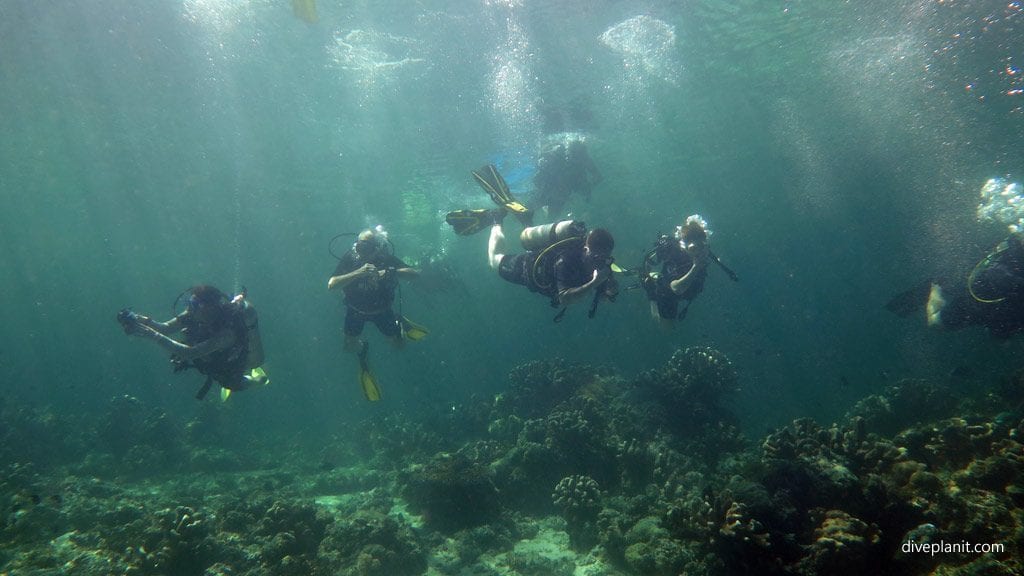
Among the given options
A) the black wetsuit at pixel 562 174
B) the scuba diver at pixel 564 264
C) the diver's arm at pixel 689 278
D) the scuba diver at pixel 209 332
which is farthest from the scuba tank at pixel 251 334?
the black wetsuit at pixel 562 174

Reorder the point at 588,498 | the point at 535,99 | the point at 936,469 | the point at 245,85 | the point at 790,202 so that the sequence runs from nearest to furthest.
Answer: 1. the point at 936,469
2. the point at 588,498
3. the point at 245,85
4. the point at 535,99
5. the point at 790,202

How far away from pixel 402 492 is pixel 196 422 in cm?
1396

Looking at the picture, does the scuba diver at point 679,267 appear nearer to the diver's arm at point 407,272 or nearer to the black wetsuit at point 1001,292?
the black wetsuit at point 1001,292

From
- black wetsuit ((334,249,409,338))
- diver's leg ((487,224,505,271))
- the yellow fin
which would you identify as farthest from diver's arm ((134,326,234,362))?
diver's leg ((487,224,505,271))

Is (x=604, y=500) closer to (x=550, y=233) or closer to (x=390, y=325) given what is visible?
(x=550, y=233)

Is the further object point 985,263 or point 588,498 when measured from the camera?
point 985,263

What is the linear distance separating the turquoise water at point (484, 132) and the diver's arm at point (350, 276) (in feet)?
27.8

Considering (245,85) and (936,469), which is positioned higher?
(245,85)

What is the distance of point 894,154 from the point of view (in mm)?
37062

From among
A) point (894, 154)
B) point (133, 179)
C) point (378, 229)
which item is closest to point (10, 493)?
point (378, 229)

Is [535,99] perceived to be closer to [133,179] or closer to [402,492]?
[402,492]

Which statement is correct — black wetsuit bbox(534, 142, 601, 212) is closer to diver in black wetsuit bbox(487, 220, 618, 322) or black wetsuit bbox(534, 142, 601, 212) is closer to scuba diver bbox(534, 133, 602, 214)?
scuba diver bbox(534, 133, 602, 214)

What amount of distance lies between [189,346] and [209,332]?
1.43 ft

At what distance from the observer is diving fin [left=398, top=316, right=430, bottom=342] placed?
9.99 metres
